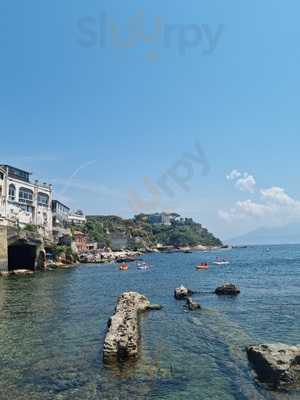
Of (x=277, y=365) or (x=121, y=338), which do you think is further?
(x=121, y=338)

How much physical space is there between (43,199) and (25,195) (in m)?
11.5

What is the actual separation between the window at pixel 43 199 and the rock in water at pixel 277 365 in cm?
10409

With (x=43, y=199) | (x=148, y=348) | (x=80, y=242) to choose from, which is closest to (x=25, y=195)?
(x=43, y=199)

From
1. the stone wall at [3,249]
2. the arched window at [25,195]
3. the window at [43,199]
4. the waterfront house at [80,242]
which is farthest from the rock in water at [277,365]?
the waterfront house at [80,242]

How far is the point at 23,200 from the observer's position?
10612 cm

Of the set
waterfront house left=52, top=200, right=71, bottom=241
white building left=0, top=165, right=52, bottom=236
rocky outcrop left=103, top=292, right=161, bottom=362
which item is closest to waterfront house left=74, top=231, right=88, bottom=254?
waterfront house left=52, top=200, right=71, bottom=241

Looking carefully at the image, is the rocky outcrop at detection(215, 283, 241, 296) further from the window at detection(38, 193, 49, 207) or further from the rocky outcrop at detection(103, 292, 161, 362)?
the window at detection(38, 193, 49, 207)

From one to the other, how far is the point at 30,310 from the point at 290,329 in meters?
22.5

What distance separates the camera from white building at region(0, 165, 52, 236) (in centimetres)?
9282

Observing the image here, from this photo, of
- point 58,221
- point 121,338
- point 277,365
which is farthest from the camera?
point 58,221

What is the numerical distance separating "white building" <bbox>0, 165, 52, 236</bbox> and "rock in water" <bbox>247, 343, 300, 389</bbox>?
73425mm

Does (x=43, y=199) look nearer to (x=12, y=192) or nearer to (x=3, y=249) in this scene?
(x=12, y=192)

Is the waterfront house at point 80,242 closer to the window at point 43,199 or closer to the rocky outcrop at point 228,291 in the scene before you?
the window at point 43,199

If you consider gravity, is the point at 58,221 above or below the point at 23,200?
below
